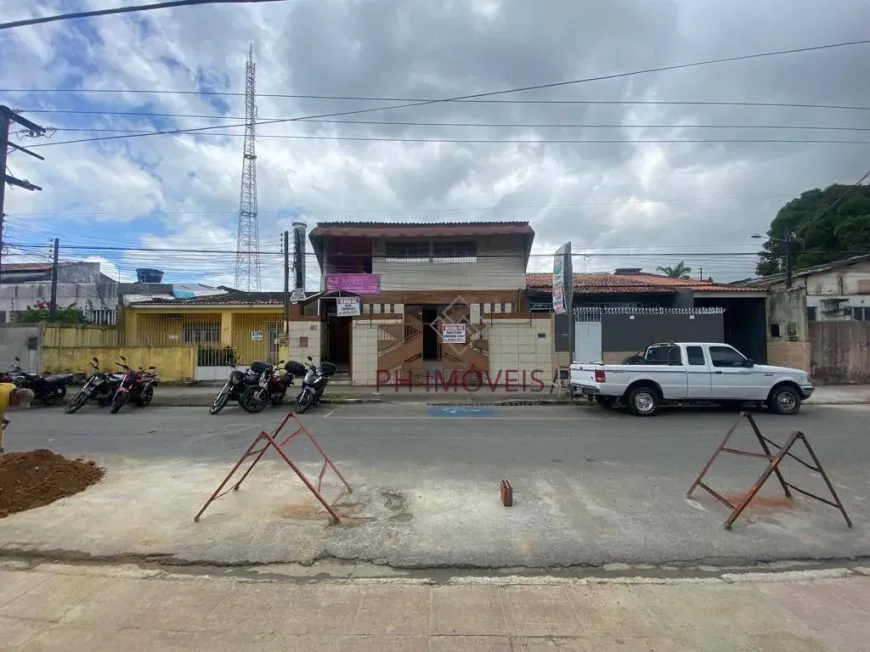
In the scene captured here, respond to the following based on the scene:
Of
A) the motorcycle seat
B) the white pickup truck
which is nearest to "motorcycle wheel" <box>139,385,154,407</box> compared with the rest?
the motorcycle seat

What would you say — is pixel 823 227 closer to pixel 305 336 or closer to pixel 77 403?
pixel 305 336

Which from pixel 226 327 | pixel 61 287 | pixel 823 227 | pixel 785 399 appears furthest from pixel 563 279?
pixel 61 287

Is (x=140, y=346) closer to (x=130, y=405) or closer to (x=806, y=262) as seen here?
(x=130, y=405)

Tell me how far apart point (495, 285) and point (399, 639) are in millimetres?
17738

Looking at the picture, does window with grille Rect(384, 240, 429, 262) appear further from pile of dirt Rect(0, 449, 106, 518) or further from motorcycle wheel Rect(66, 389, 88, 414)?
pile of dirt Rect(0, 449, 106, 518)

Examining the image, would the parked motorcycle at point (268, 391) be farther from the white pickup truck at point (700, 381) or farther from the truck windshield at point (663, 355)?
the truck windshield at point (663, 355)

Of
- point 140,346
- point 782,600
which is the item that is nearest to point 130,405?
point 140,346

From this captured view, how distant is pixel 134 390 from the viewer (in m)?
13.0

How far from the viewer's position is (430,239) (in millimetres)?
20219

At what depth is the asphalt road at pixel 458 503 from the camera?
13.4 feet

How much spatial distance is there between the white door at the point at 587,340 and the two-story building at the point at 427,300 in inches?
56.3

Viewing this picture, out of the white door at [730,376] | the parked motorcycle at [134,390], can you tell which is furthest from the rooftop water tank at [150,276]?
the white door at [730,376]

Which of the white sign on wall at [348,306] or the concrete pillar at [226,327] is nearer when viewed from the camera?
the white sign on wall at [348,306]

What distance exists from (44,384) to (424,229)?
1351cm
